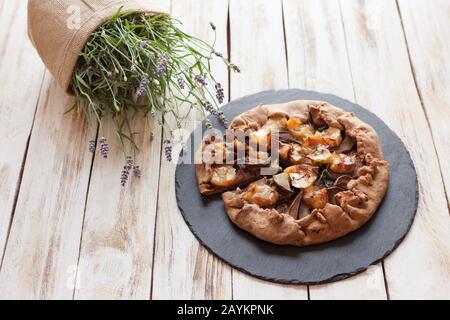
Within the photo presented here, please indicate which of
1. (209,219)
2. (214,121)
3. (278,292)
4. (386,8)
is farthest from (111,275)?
(386,8)

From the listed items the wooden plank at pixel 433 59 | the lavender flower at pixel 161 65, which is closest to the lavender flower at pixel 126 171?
the lavender flower at pixel 161 65

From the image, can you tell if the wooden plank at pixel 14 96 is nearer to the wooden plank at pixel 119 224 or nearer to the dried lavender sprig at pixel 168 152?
the wooden plank at pixel 119 224

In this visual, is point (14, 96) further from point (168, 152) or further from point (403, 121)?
point (403, 121)

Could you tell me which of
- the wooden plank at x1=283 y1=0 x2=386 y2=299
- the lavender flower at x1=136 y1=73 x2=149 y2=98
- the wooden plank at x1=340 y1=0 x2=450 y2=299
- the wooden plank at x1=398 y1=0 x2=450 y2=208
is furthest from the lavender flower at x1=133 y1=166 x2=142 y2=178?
the wooden plank at x1=398 y1=0 x2=450 y2=208

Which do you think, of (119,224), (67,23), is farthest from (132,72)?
(119,224)
